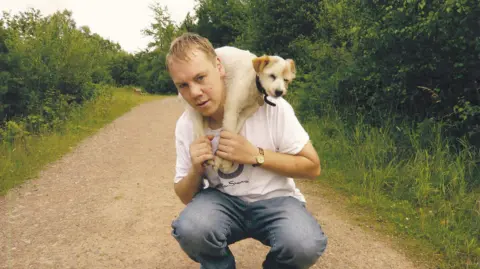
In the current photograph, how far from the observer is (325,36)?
10062 millimetres

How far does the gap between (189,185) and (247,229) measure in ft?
1.44

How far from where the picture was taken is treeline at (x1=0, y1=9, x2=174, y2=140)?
725 cm

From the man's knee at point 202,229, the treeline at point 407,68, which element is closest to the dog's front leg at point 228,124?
the man's knee at point 202,229

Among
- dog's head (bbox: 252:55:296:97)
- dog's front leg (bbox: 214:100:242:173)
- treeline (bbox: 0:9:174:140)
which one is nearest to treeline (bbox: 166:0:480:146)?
dog's head (bbox: 252:55:296:97)

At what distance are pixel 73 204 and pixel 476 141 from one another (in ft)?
16.8

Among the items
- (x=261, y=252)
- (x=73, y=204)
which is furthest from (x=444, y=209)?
(x=73, y=204)

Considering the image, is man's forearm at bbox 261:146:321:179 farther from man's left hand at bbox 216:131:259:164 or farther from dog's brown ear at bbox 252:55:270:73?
dog's brown ear at bbox 252:55:270:73

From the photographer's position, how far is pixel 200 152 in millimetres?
1913

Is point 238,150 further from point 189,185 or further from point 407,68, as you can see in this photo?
point 407,68

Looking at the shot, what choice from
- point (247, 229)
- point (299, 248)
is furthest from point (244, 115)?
point (299, 248)

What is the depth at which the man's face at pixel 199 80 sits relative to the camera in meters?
1.89

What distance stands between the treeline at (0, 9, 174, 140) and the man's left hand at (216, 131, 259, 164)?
5852 mm

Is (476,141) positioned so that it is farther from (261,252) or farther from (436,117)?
(261,252)

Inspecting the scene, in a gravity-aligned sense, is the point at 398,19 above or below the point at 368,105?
above
